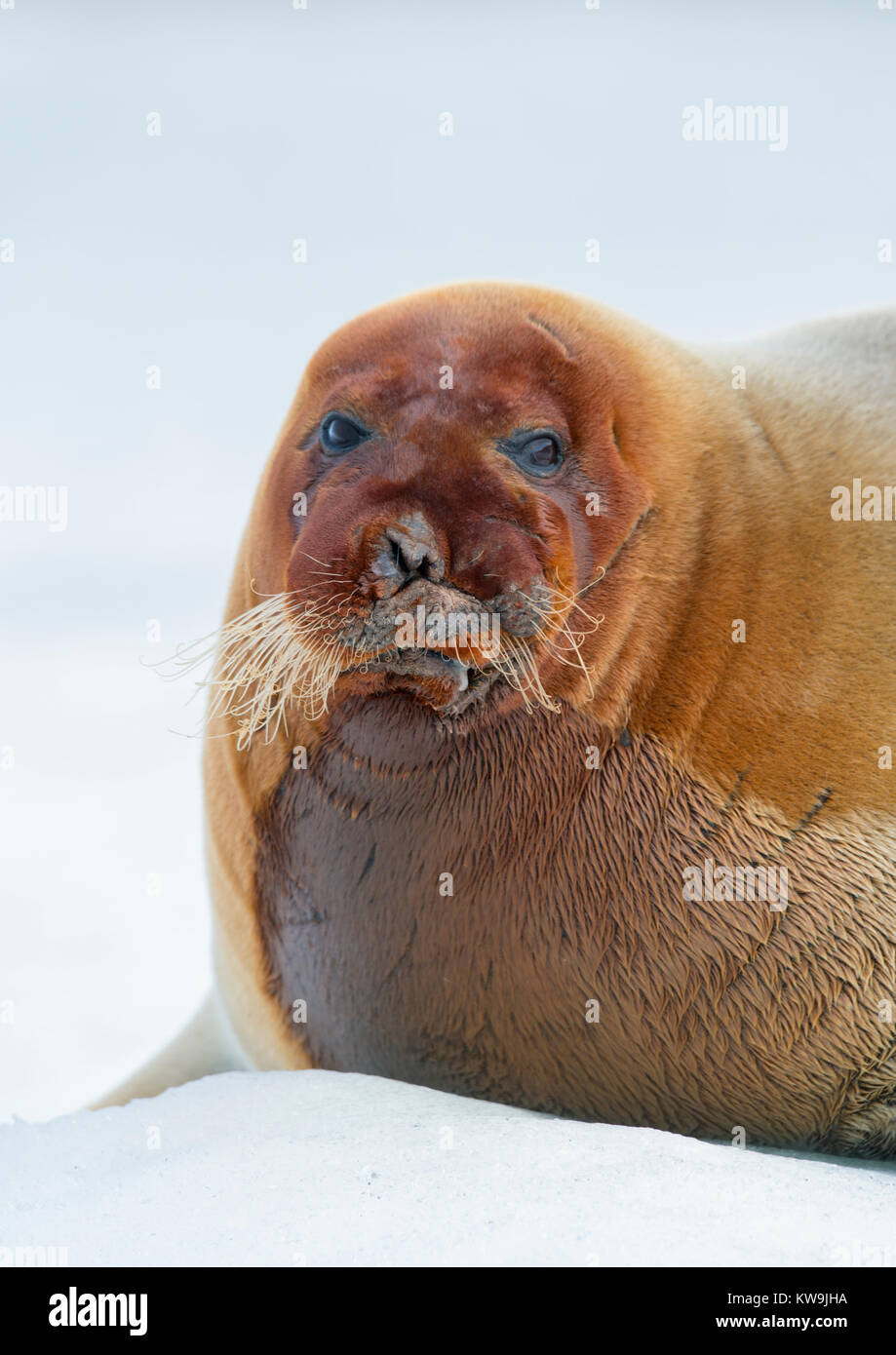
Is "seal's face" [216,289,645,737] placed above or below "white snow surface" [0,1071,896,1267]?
above

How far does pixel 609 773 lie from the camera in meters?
2.35

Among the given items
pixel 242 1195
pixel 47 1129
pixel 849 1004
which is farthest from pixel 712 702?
pixel 47 1129

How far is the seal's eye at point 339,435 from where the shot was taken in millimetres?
2273

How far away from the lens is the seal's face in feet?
6.78

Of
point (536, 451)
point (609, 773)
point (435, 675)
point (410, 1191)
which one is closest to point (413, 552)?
point (435, 675)

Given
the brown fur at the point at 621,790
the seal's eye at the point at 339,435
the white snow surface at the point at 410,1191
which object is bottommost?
the white snow surface at the point at 410,1191

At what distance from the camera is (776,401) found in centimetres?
265

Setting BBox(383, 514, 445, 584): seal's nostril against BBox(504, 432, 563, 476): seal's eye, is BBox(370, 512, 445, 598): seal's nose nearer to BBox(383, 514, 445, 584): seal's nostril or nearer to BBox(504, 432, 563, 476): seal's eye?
BBox(383, 514, 445, 584): seal's nostril

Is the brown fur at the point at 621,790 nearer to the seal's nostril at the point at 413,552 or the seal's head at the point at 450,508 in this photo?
the seal's head at the point at 450,508

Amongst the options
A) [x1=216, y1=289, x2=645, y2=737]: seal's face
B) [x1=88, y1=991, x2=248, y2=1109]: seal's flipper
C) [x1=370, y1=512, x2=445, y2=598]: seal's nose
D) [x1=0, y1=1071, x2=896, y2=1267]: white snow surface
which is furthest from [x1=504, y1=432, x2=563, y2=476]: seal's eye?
[x1=88, y1=991, x2=248, y2=1109]: seal's flipper

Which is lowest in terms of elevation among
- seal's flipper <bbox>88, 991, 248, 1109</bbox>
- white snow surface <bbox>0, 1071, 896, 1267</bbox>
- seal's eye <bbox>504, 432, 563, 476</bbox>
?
seal's flipper <bbox>88, 991, 248, 1109</bbox>

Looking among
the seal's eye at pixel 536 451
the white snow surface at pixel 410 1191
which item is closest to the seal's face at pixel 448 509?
the seal's eye at pixel 536 451

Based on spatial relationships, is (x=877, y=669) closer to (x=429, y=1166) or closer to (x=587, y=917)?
(x=587, y=917)

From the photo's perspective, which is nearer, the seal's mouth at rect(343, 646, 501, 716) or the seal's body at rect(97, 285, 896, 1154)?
the seal's mouth at rect(343, 646, 501, 716)
